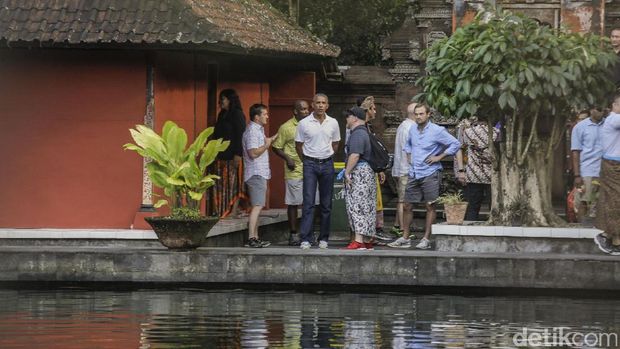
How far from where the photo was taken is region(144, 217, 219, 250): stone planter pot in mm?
18656

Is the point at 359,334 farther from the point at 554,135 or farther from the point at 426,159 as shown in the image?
the point at 554,135

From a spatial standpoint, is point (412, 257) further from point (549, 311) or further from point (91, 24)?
point (91, 24)

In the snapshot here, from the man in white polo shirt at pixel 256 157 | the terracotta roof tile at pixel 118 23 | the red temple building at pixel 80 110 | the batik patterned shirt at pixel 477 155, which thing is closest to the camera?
the terracotta roof tile at pixel 118 23

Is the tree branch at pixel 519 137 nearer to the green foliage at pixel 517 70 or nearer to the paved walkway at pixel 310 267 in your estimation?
the green foliage at pixel 517 70

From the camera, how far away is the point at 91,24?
65.4 feet

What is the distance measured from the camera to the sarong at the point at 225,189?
22.7 m

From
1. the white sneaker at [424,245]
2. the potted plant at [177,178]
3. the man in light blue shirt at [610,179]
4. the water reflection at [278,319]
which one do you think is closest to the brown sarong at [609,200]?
the man in light blue shirt at [610,179]

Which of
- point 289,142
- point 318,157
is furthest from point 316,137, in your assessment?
point 289,142

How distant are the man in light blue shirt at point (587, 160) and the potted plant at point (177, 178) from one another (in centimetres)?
418

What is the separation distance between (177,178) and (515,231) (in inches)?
150

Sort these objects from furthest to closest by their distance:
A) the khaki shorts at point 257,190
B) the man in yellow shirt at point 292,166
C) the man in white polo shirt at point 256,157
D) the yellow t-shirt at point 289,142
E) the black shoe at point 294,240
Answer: the yellow t-shirt at point 289,142, the man in yellow shirt at point 292,166, the black shoe at point 294,240, the man in white polo shirt at point 256,157, the khaki shorts at point 257,190

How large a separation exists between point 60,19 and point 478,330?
761 centimetres

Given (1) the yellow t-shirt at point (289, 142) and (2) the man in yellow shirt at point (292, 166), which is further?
(1) the yellow t-shirt at point (289, 142)

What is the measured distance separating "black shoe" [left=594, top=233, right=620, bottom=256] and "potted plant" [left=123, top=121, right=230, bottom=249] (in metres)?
4.10
